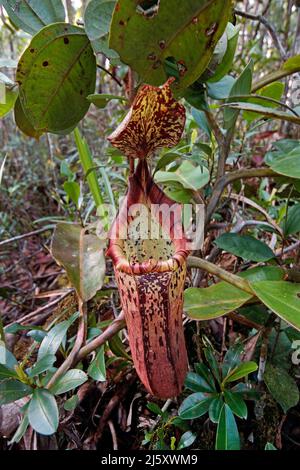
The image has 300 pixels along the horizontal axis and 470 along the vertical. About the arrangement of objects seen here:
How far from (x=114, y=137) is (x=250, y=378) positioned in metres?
0.67

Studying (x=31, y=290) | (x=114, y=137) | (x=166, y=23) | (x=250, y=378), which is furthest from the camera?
(x=31, y=290)

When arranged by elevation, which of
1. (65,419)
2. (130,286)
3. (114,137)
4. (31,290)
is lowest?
(31,290)

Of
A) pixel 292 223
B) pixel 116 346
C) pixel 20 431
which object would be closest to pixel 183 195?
pixel 292 223

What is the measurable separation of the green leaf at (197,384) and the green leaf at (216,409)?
0.08 ft

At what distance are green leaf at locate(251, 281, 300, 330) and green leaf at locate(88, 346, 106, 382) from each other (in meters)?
0.34

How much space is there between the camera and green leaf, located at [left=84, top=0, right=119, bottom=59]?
25.1 inches

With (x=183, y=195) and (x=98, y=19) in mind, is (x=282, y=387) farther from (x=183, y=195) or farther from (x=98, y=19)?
(x=98, y=19)

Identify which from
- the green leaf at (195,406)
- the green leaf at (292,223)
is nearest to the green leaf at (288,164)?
the green leaf at (292,223)

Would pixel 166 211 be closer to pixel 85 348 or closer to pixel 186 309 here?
pixel 186 309

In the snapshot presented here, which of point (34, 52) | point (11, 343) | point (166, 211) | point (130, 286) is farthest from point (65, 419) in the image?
point (34, 52)

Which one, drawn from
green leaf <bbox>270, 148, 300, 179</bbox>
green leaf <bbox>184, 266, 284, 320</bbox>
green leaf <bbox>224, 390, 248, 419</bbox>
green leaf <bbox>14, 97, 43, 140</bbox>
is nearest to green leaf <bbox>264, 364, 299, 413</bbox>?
green leaf <bbox>224, 390, 248, 419</bbox>

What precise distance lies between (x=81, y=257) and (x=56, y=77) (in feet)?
1.24

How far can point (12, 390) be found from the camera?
26.1 inches
